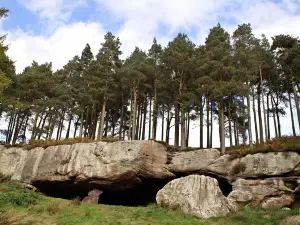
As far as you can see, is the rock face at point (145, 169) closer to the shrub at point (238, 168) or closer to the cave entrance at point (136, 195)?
the shrub at point (238, 168)

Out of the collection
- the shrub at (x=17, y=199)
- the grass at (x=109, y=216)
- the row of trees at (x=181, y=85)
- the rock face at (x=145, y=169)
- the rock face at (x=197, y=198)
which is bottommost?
the grass at (x=109, y=216)

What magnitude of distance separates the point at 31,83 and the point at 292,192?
97.8 ft

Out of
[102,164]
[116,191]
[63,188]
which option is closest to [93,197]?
[116,191]

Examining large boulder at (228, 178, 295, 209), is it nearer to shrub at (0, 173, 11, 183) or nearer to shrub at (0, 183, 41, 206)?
shrub at (0, 183, 41, 206)

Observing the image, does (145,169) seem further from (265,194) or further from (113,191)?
(265,194)

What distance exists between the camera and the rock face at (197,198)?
650 inches

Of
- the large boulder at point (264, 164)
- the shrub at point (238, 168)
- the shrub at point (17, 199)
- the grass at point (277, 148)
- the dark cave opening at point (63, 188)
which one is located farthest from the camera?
the dark cave opening at point (63, 188)

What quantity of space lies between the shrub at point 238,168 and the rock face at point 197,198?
8.42 feet

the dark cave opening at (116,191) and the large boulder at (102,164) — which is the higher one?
the large boulder at (102,164)

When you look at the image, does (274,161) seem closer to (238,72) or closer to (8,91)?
(238,72)

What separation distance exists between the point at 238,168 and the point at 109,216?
10.0 metres

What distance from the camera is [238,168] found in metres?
19.6

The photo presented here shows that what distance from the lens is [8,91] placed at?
30.7 metres

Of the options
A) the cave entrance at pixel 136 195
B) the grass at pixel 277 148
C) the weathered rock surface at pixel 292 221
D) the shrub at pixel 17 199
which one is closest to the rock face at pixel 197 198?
the weathered rock surface at pixel 292 221
